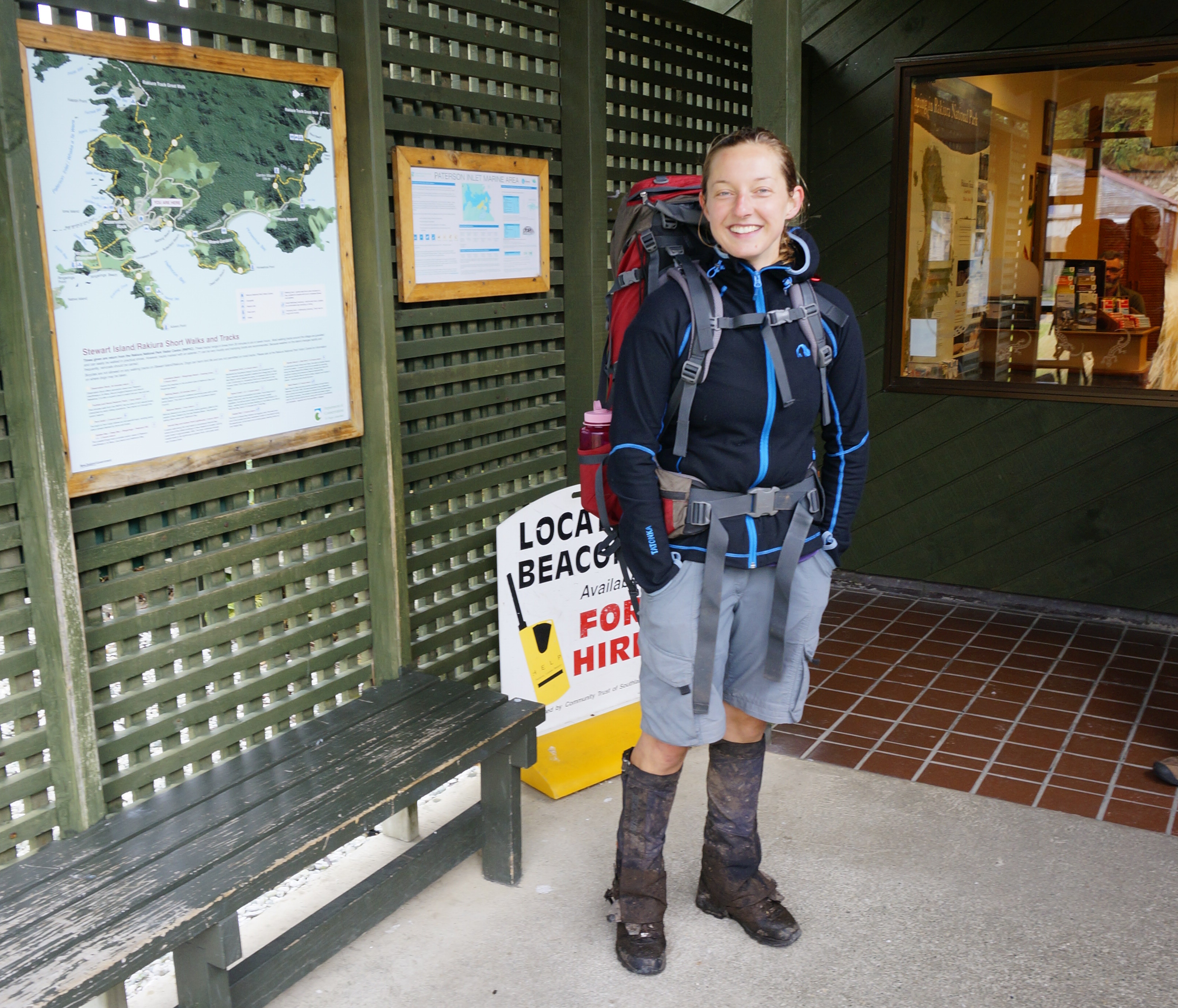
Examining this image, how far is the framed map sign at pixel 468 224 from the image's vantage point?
3490 millimetres

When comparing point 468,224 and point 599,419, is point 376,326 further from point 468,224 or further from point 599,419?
point 599,419

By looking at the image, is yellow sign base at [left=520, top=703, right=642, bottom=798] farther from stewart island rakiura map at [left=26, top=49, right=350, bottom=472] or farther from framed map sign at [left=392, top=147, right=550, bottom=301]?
framed map sign at [left=392, top=147, right=550, bottom=301]

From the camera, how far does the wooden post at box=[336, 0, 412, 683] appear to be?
3.19 metres

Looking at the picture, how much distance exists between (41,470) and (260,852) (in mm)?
947

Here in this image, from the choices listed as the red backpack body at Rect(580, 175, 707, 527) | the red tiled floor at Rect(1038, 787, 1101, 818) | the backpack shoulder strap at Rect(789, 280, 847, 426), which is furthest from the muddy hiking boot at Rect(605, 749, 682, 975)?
the red tiled floor at Rect(1038, 787, 1101, 818)

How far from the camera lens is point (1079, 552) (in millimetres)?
5699

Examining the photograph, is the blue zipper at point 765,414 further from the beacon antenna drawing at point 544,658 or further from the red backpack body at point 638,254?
the beacon antenna drawing at point 544,658

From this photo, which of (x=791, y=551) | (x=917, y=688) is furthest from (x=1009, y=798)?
(x=791, y=551)

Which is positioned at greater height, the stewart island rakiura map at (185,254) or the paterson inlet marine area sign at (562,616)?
the stewart island rakiura map at (185,254)

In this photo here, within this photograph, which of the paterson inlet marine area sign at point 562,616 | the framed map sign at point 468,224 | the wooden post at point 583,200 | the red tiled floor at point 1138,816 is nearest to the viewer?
the framed map sign at point 468,224

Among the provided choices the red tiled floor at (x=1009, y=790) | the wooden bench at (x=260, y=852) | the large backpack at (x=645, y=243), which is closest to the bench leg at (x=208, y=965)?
the wooden bench at (x=260, y=852)

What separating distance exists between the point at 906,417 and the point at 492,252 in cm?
302

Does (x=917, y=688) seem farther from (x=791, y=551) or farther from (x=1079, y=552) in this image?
(x=791, y=551)

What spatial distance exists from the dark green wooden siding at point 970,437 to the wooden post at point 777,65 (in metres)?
1.83
